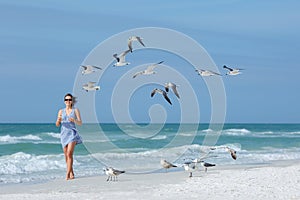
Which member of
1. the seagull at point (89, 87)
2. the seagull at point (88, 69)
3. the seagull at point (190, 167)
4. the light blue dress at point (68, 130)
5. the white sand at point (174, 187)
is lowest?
the white sand at point (174, 187)

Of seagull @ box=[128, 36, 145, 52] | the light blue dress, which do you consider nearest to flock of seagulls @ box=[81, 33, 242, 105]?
seagull @ box=[128, 36, 145, 52]

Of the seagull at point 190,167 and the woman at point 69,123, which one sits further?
the seagull at point 190,167

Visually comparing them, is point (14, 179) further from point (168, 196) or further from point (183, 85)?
point (168, 196)

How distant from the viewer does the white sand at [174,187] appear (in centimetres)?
1019

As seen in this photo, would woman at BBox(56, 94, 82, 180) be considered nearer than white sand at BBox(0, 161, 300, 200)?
No

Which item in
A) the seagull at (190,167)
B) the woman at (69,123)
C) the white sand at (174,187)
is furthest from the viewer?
the seagull at (190,167)

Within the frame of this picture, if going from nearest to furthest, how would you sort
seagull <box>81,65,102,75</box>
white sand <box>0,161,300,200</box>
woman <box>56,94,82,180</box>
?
white sand <box>0,161,300,200</box> < woman <box>56,94,82,180</box> < seagull <box>81,65,102,75</box>

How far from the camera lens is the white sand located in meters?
10.2

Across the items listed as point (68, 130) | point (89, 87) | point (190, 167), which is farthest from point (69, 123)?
point (190, 167)

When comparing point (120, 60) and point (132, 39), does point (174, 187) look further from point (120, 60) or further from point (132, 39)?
point (132, 39)

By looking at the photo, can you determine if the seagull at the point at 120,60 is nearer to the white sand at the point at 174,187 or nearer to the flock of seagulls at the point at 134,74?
the flock of seagulls at the point at 134,74

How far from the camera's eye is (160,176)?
13727 millimetres

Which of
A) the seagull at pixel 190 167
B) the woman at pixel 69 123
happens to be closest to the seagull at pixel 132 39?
the woman at pixel 69 123

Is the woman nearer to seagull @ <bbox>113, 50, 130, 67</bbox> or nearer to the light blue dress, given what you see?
the light blue dress
